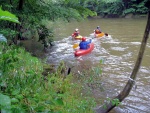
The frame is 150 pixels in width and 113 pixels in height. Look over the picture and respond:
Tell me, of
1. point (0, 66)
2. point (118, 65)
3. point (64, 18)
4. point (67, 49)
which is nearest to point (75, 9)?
point (64, 18)

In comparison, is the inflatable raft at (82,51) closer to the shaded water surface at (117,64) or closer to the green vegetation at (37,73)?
the shaded water surface at (117,64)

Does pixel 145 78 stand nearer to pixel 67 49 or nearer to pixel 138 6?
pixel 67 49

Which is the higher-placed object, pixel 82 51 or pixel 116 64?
pixel 82 51

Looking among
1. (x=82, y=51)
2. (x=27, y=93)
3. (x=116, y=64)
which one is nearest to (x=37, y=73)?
(x=27, y=93)

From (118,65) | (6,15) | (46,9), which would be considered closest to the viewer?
(6,15)

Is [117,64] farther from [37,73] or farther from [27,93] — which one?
[27,93]

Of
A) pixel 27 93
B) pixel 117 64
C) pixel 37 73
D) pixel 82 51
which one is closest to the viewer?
pixel 27 93

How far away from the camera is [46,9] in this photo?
28.4 feet

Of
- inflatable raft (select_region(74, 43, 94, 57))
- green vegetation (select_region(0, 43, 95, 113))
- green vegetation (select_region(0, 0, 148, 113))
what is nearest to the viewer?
green vegetation (select_region(0, 43, 95, 113))

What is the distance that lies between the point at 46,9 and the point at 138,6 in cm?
2768

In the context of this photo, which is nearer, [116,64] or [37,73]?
[37,73]

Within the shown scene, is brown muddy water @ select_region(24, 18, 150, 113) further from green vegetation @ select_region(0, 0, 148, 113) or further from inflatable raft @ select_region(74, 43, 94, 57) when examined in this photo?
green vegetation @ select_region(0, 0, 148, 113)

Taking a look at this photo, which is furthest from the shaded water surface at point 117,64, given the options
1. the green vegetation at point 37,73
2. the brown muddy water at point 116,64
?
the green vegetation at point 37,73

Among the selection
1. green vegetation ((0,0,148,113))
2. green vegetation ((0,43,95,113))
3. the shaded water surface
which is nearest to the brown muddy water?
the shaded water surface
